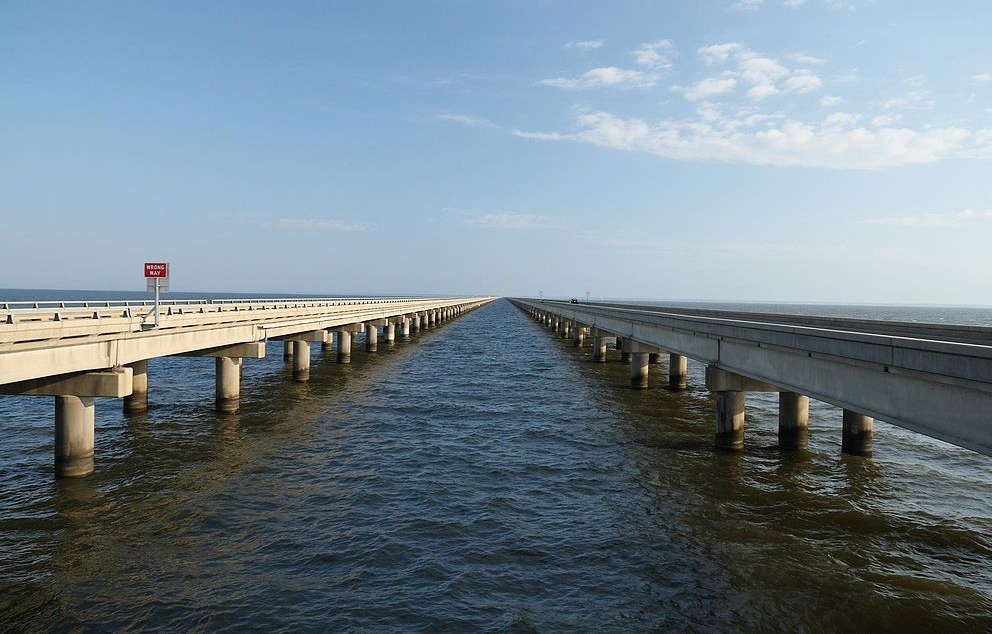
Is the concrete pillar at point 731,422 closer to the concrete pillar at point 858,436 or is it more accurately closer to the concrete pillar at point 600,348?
the concrete pillar at point 858,436

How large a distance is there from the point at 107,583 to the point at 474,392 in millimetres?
20889

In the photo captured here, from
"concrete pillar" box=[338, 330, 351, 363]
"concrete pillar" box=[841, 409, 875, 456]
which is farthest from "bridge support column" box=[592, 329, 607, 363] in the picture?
"concrete pillar" box=[841, 409, 875, 456]

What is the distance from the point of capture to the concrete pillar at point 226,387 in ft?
74.4

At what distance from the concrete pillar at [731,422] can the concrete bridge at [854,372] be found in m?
0.03

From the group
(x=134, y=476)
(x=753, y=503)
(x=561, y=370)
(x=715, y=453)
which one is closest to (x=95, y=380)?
(x=134, y=476)

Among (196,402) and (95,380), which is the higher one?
(95,380)

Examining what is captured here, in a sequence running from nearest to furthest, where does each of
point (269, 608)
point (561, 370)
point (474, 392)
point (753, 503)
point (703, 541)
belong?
point (269, 608) < point (703, 541) < point (753, 503) < point (474, 392) < point (561, 370)

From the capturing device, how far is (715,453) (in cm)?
1750

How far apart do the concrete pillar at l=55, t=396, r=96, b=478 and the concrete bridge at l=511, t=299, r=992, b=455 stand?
1585cm

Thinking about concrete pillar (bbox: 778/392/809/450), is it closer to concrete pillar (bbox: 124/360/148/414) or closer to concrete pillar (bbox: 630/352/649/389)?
concrete pillar (bbox: 630/352/649/389)

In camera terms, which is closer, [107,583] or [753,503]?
[107,583]

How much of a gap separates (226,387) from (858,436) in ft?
69.4

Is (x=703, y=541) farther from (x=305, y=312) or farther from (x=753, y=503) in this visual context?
(x=305, y=312)

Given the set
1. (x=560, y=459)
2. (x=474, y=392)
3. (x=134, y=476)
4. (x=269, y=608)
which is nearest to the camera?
(x=269, y=608)
